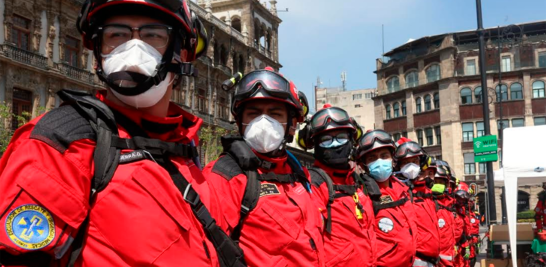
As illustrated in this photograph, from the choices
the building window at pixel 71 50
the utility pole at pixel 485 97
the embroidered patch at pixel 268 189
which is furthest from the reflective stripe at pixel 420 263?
the building window at pixel 71 50

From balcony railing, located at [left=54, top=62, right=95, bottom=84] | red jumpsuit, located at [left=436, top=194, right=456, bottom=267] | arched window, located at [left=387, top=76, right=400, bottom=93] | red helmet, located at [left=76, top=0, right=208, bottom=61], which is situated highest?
arched window, located at [left=387, top=76, right=400, bottom=93]

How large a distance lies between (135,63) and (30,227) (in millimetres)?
802

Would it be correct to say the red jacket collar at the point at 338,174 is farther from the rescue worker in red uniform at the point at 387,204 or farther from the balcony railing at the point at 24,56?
the balcony railing at the point at 24,56

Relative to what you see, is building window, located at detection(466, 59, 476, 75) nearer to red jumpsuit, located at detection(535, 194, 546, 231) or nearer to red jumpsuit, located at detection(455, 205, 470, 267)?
red jumpsuit, located at detection(455, 205, 470, 267)

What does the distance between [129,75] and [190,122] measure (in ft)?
1.94

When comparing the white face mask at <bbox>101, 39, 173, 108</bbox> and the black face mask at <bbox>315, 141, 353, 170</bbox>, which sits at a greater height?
the white face mask at <bbox>101, 39, 173, 108</bbox>

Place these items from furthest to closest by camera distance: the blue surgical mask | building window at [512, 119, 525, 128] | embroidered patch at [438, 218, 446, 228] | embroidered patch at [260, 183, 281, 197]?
building window at [512, 119, 525, 128], embroidered patch at [438, 218, 446, 228], the blue surgical mask, embroidered patch at [260, 183, 281, 197]

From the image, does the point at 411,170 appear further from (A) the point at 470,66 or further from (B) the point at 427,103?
(B) the point at 427,103

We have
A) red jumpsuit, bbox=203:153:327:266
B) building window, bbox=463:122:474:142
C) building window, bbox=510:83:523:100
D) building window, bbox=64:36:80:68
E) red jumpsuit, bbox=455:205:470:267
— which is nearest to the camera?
red jumpsuit, bbox=203:153:327:266

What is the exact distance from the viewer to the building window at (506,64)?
54750 mm

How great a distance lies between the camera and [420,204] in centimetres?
890

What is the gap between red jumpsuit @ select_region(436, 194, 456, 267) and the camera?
33.1 feet

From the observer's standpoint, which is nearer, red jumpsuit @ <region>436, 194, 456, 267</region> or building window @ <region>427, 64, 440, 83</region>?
red jumpsuit @ <region>436, 194, 456, 267</region>

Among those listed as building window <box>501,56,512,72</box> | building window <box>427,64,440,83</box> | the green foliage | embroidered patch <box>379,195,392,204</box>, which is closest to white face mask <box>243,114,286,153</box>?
embroidered patch <box>379,195,392,204</box>
